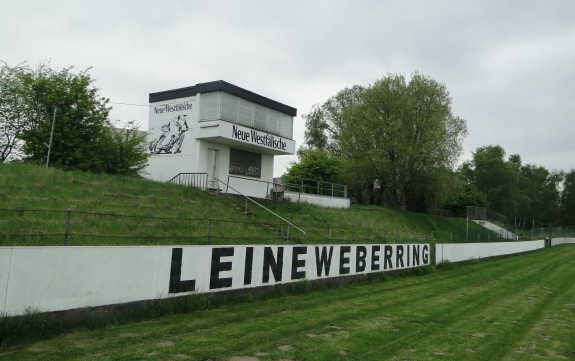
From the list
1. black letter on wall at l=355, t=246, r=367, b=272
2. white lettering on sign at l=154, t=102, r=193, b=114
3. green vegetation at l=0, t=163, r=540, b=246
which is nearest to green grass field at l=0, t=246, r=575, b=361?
black letter on wall at l=355, t=246, r=367, b=272

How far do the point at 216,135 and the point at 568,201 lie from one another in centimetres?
10363

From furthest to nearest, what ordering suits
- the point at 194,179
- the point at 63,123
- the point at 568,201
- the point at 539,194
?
the point at 568,201, the point at 539,194, the point at 194,179, the point at 63,123

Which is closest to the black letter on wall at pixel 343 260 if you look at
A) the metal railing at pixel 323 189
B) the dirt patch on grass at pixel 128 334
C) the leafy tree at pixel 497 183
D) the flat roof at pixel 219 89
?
the dirt patch on grass at pixel 128 334

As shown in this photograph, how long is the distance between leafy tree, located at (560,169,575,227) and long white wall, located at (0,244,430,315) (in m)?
109

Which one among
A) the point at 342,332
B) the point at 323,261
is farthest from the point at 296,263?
the point at 342,332

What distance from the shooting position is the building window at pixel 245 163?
28827 millimetres

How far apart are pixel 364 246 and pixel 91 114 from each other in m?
15.7

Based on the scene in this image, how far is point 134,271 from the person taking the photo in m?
Result: 8.48

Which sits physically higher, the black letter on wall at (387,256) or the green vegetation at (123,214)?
the green vegetation at (123,214)

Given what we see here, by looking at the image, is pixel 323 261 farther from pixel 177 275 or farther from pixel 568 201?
pixel 568 201

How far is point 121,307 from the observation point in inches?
322

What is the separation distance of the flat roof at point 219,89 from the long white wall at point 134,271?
1559 centimetres

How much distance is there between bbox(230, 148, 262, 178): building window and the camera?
28.8m

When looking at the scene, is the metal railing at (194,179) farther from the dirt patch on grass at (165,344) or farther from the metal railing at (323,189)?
the dirt patch on grass at (165,344)
